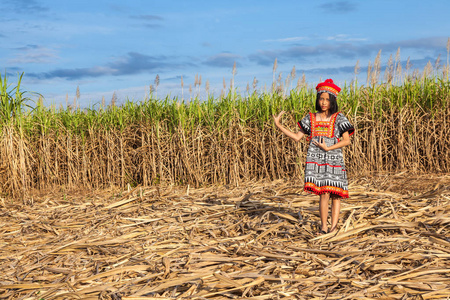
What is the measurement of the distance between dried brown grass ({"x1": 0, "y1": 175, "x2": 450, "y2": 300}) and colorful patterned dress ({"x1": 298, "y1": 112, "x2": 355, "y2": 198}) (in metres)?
0.44

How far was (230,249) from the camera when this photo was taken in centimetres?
377

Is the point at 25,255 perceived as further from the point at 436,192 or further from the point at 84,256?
the point at 436,192

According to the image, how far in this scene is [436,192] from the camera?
5.23 m

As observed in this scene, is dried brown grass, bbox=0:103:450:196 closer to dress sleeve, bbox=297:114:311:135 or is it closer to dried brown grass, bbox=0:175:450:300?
dried brown grass, bbox=0:175:450:300

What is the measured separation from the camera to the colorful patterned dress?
402 centimetres

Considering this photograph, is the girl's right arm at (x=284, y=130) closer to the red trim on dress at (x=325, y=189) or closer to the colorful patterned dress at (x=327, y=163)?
the colorful patterned dress at (x=327, y=163)

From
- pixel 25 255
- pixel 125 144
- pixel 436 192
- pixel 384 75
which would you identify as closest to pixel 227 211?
pixel 25 255

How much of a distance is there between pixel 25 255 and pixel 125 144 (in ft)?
14.1

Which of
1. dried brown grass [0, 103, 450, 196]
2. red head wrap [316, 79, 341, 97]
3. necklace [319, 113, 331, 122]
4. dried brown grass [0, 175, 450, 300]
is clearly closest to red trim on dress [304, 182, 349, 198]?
dried brown grass [0, 175, 450, 300]

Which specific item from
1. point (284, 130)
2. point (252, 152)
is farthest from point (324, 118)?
point (252, 152)

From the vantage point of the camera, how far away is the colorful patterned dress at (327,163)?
4.02 m

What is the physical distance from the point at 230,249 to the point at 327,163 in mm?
1231

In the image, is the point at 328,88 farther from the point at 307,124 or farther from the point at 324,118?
the point at 307,124

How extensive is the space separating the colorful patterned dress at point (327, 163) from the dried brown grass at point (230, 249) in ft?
1.43
